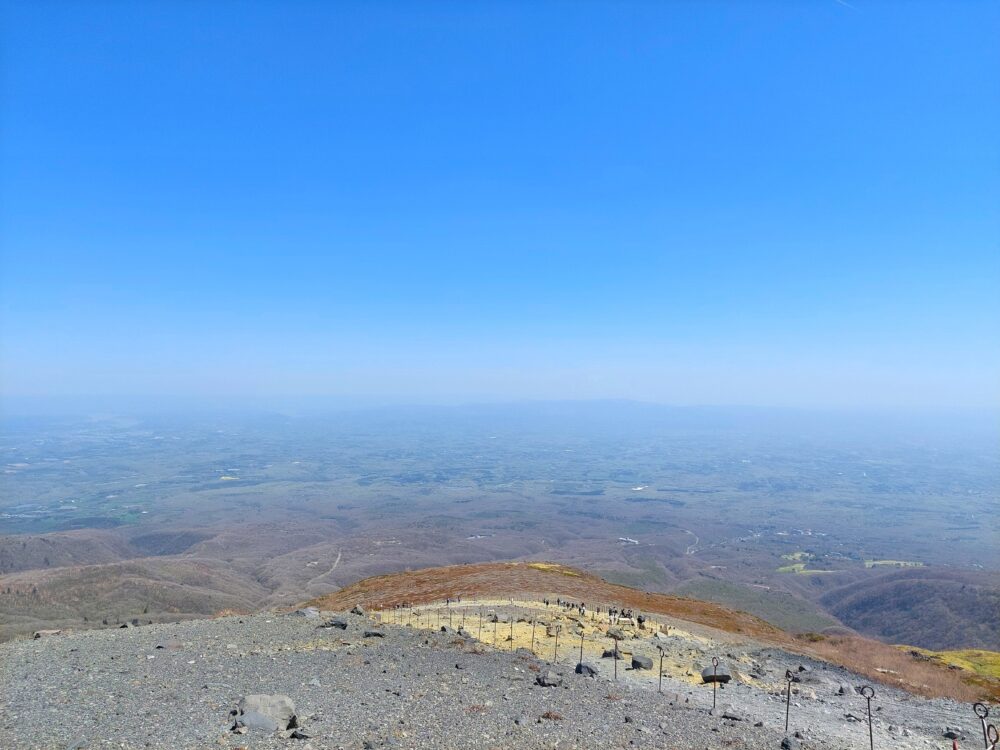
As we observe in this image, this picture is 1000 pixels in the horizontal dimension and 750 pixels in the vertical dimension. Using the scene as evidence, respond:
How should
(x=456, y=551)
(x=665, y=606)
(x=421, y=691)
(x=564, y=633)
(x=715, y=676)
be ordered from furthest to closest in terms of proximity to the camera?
(x=456, y=551) → (x=665, y=606) → (x=564, y=633) → (x=715, y=676) → (x=421, y=691)

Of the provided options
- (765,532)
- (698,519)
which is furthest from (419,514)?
(765,532)

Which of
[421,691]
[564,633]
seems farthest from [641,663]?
[421,691]

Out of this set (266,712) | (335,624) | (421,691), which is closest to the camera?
(266,712)

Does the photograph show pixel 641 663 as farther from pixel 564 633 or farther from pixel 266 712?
pixel 266 712

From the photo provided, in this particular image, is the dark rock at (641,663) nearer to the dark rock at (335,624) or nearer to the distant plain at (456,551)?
the dark rock at (335,624)

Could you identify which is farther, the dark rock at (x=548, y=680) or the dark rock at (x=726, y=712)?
the dark rock at (x=548, y=680)

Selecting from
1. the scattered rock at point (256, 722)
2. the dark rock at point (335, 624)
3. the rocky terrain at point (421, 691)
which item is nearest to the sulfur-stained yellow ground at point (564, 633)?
the rocky terrain at point (421, 691)
